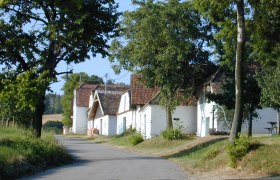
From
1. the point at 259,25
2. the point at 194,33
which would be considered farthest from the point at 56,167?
the point at 194,33

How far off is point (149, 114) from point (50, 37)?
22910 mm

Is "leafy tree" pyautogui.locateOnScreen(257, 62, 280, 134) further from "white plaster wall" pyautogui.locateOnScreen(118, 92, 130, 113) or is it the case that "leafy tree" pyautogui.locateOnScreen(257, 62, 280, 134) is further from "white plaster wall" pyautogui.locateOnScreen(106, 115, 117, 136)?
"white plaster wall" pyautogui.locateOnScreen(106, 115, 117, 136)

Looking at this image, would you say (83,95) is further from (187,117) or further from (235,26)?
(235,26)

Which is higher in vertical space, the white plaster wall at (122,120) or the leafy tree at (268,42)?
the leafy tree at (268,42)

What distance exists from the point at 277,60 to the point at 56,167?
1105 cm

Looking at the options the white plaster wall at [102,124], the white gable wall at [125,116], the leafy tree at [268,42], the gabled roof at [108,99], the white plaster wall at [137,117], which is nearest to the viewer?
the leafy tree at [268,42]

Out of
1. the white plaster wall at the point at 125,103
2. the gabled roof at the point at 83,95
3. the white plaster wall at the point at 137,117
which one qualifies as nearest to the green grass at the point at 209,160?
the white plaster wall at the point at 137,117

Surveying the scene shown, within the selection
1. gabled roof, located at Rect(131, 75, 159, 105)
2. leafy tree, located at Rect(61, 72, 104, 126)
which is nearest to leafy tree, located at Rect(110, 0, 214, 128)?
gabled roof, located at Rect(131, 75, 159, 105)

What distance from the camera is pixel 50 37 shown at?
2898 centimetres

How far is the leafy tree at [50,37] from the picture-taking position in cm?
2797

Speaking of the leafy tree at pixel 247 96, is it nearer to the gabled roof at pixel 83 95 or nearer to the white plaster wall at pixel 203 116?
the white plaster wall at pixel 203 116

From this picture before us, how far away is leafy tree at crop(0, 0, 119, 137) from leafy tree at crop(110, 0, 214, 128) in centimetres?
1178

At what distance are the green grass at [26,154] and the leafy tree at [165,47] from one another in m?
15.6

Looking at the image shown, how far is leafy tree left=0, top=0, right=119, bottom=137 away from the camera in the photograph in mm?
27969
